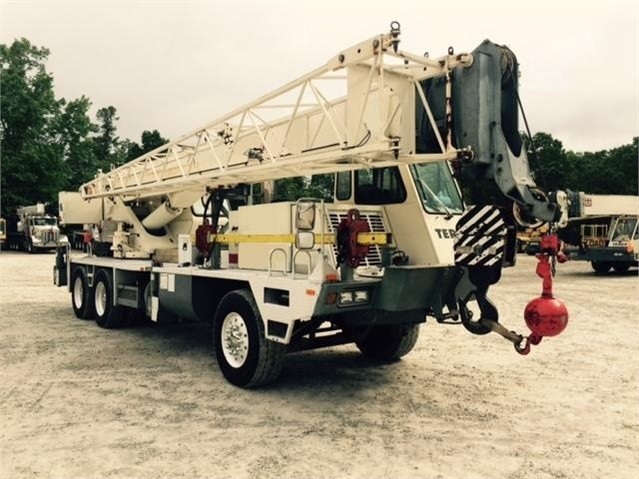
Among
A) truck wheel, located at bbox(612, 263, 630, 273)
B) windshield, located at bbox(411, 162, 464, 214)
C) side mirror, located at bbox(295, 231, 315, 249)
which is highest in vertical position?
windshield, located at bbox(411, 162, 464, 214)

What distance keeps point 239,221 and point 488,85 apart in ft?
11.3

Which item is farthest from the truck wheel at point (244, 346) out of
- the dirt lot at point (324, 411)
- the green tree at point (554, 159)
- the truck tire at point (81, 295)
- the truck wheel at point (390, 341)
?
the green tree at point (554, 159)

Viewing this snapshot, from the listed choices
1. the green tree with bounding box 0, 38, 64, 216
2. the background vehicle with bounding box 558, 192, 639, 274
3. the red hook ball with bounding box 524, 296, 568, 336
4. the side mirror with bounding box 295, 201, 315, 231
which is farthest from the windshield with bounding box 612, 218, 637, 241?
the green tree with bounding box 0, 38, 64, 216

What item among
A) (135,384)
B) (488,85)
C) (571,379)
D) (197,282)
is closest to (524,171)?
(488,85)

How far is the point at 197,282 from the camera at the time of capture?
7539mm

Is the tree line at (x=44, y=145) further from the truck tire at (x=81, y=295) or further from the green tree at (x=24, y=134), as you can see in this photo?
the truck tire at (x=81, y=295)

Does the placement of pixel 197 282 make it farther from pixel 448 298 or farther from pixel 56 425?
pixel 448 298

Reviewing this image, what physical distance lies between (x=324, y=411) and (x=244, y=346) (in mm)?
1240

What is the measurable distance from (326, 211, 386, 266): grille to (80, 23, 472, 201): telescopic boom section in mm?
526

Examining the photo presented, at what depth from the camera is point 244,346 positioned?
21.1ft

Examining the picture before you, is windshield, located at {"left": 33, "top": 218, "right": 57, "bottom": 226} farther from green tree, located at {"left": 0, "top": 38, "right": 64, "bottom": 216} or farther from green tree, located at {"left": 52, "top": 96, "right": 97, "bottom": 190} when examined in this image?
green tree, located at {"left": 52, "top": 96, "right": 97, "bottom": 190}

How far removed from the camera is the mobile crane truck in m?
5.18

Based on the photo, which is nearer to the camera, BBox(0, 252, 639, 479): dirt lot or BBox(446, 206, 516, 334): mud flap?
BBox(0, 252, 639, 479): dirt lot

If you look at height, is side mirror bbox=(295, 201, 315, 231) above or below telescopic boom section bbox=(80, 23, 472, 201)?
below
